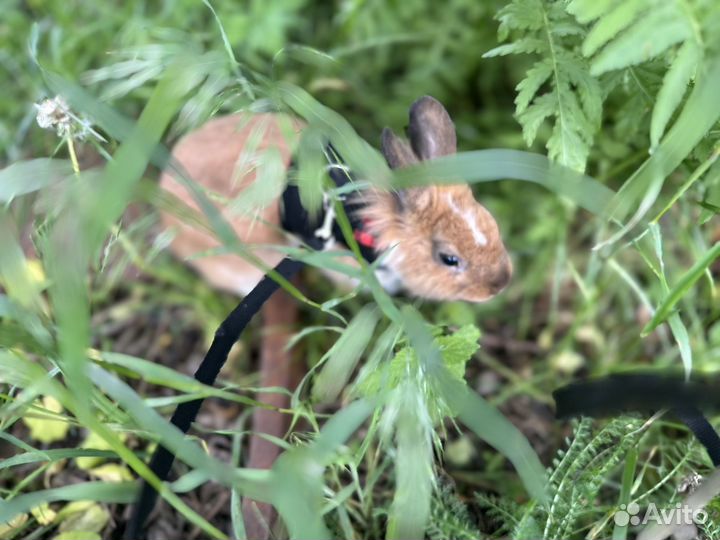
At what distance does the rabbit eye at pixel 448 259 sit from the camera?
267 cm

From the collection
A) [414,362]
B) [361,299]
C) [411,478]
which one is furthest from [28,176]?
[361,299]

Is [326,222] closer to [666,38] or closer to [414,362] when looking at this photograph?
[414,362]

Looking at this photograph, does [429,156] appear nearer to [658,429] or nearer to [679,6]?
[679,6]

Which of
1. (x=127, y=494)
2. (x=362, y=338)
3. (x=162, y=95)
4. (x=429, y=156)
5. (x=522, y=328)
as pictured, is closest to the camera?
(x=162, y=95)

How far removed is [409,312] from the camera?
6.42ft

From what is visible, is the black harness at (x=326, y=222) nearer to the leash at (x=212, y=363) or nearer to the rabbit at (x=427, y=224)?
the rabbit at (x=427, y=224)

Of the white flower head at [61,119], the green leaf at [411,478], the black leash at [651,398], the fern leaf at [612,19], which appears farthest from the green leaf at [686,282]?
the white flower head at [61,119]

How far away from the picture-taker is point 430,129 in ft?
8.48

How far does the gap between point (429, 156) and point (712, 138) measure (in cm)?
92

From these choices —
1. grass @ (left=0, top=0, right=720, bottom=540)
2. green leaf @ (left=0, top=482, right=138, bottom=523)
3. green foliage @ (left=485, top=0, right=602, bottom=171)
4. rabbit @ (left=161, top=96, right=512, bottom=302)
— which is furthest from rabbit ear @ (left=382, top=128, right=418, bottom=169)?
green leaf @ (left=0, top=482, right=138, bottom=523)

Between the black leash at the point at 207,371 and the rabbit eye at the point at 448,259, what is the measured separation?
0.83 meters

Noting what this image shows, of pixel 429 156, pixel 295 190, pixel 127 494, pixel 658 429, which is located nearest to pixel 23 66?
pixel 295 190

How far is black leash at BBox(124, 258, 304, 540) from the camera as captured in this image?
1986mm

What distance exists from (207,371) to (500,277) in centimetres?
119
